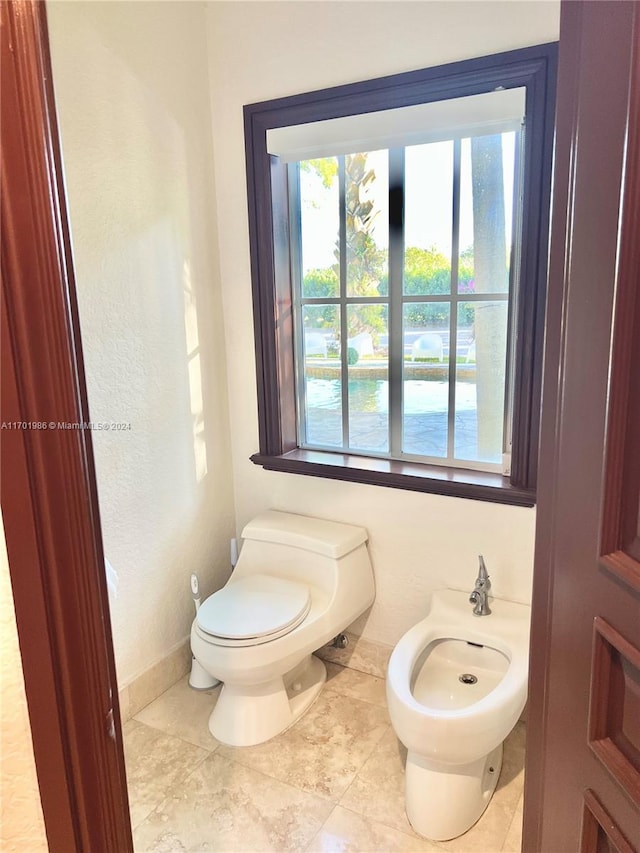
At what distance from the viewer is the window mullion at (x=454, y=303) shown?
1.97 meters

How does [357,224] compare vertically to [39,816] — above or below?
above

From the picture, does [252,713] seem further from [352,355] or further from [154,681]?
[352,355]

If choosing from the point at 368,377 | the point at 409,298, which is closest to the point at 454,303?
the point at 409,298

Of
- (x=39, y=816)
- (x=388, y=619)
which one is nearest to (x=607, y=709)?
(x=39, y=816)

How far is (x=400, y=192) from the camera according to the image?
81.7 inches

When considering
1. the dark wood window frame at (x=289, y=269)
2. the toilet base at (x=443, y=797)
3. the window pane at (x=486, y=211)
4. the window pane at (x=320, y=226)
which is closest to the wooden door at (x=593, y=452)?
the toilet base at (x=443, y=797)

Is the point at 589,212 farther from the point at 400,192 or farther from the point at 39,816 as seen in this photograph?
the point at 400,192

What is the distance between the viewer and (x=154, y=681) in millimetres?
2186

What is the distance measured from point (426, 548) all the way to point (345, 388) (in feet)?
2.22

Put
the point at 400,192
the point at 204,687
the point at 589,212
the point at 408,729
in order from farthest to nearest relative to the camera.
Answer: the point at 204,687 < the point at 400,192 < the point at 408,729 < the point at 589,212

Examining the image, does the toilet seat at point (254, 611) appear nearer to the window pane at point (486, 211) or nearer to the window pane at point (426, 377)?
the window pane at point (426, 377)

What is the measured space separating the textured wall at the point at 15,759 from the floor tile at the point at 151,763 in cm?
116

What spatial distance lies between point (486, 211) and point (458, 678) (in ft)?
4.85

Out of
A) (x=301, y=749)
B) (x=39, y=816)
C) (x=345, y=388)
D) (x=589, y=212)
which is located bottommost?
(x=301, y=749)
